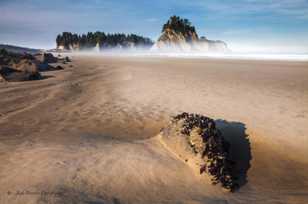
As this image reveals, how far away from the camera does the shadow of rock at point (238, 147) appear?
16.5 feet

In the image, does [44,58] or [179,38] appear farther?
[179,38]

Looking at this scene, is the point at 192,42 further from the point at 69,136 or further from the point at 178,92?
the point at 69,136

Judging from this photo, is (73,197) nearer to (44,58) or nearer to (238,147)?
(238,147)

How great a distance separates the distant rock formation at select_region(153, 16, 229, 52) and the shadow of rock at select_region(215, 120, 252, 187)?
9292 centimetres

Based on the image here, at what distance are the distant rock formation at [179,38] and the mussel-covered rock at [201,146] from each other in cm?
9472

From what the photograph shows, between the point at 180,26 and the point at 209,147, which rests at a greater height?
the point at 180,26

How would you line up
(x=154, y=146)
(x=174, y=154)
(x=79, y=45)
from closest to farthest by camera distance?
(x=174, y=154) < (x=154, y=146) < (x=79, y=45)

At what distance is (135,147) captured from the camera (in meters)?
5.21

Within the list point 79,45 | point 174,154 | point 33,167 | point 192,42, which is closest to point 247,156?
point 174,154

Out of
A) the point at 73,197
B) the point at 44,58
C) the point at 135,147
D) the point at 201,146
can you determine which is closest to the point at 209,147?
the point at 201,146

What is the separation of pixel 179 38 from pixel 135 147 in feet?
317

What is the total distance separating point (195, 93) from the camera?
11.3 meters

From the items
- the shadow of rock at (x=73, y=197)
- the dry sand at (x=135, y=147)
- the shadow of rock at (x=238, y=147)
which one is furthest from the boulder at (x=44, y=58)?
the shadow of rock at (x=73, y=197)

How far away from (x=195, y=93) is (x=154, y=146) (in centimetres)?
639
